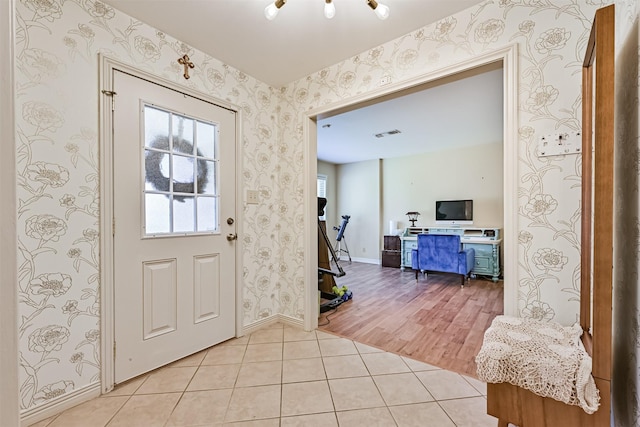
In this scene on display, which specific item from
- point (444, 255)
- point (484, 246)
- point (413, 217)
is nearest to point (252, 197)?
point (444, 255)

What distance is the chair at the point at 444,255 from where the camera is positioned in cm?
405

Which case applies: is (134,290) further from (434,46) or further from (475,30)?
(475,30)

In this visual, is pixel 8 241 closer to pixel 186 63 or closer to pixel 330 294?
pixel 186 63

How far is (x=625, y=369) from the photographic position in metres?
1.03

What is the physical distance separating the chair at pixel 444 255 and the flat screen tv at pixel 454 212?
828 millimetres

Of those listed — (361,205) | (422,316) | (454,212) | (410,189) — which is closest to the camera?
(422,316)

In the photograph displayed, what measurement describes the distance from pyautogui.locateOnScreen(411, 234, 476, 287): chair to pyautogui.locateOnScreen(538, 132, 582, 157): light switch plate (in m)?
2.85

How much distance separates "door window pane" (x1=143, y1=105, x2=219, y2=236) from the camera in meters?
1.82

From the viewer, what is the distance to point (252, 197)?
7.91 feet

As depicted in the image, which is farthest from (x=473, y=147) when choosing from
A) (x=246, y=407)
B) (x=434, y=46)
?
(x=246, y=407)

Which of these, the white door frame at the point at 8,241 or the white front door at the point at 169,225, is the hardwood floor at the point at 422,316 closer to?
the white front door at the point at 169,225

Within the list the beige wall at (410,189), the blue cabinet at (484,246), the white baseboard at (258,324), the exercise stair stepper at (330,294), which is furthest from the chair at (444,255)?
the white baseboard at (258,324)

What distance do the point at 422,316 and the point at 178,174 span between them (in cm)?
264

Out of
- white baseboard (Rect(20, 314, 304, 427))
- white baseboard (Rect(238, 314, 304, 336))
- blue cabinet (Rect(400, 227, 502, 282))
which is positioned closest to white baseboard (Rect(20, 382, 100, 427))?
white baseboard (Rect(20, 314, 304, 427))
